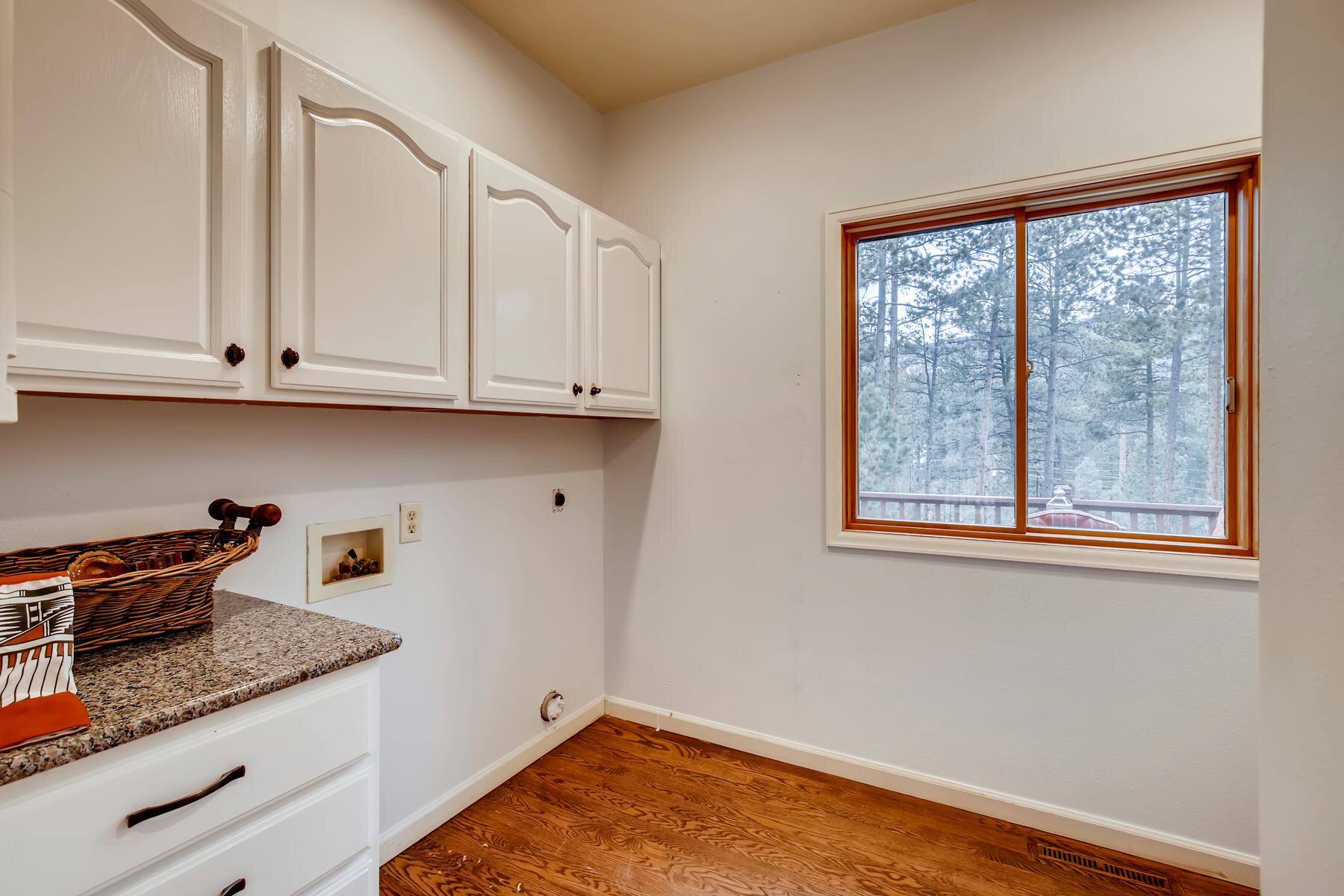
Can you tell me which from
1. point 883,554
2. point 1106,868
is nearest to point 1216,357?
point 883,554

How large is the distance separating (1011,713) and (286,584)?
2.17 m

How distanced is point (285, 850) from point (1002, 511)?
208 cm

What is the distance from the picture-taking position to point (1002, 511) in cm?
210

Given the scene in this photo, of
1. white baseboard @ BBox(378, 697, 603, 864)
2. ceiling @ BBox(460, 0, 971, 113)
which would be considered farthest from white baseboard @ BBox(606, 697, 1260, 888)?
ceiling @ BBox(460, 0, 971, 113)

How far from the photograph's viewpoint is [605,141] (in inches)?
109

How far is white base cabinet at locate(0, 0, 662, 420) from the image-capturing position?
966 millimetres

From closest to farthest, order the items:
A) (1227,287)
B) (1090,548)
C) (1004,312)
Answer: (1227,287), (1090,548), (1004,312)

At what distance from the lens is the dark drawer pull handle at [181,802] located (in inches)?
32.5

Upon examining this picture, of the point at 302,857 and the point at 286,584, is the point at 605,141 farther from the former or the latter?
the point at 302,857

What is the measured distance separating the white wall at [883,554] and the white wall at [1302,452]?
4.60ft

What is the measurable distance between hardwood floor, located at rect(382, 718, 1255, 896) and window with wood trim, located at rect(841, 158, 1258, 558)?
93 centimetres

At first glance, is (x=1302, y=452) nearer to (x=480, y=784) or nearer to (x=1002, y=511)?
(x=1002, y=511)

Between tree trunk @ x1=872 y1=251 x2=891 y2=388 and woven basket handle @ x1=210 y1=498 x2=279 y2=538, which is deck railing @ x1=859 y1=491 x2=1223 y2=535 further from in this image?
woven basket handle @ x1=210 y1=498 x2=279 y2=538

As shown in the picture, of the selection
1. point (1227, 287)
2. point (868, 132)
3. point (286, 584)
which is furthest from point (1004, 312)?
point (286, 584)
